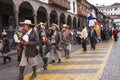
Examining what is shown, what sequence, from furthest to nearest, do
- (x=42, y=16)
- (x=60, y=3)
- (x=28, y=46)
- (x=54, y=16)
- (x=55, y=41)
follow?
1. (x=54, y=16)
2. (x=60, y=3)
3. (x=42, y=16)
4. (x=55, y=41)
5. (x=28, y=46)

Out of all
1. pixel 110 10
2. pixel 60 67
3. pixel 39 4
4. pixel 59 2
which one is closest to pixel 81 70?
pixel 60 67

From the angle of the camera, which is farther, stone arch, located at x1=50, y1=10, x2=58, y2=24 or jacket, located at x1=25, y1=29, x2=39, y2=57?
stone arch, located at x1=50, y1=10, x2=58, y2=24

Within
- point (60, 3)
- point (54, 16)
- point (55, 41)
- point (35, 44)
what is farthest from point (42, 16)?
point (35, 44)

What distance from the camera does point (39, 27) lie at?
1223 centimetres

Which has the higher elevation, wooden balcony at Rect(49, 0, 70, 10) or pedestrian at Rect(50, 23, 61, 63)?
wooden balcony at Rect(49, 0, 70, 10)

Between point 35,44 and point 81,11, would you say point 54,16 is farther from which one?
point 35,44

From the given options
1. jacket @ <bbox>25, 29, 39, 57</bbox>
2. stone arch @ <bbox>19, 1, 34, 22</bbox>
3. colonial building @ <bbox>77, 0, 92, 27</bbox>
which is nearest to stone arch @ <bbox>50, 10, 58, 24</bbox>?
stone arch @ <bbox>19, 1, 34, 22</bbox>

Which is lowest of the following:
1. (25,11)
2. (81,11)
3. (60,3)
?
(25,11)

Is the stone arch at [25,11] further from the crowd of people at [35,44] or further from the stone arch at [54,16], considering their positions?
the crowd of people at [35,44]

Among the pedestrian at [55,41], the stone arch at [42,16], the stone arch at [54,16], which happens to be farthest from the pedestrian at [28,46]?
the stone arch at [54,16]

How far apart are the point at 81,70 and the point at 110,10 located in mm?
148080

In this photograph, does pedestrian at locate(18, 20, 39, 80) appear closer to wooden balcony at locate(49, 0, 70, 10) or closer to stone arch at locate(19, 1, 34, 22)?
stone arch at locate(19, 1, 34, 22)

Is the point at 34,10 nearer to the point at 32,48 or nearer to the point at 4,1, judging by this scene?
the point at 4,1

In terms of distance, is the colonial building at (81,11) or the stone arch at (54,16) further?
the colonial building at (81,11)
